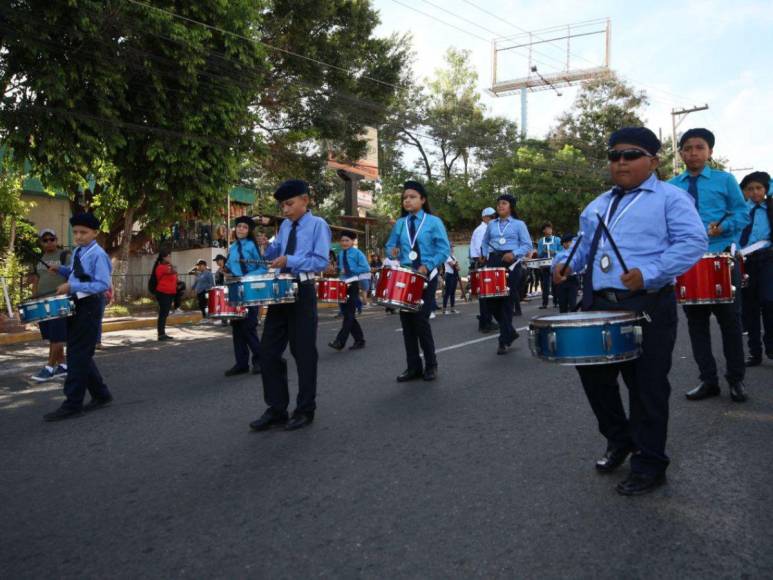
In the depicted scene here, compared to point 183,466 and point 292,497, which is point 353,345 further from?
point 292,497

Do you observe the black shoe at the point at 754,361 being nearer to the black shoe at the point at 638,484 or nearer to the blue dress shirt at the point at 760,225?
the blue dress shirt at the point at 760,225

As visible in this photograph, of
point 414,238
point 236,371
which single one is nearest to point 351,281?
point 236,371

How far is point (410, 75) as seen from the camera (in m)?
39.4

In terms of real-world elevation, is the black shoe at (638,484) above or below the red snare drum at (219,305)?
below

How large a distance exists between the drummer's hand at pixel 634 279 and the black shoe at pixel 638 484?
104cm

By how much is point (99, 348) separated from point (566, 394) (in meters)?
8.88

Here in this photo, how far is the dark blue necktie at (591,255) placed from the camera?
3789 mm

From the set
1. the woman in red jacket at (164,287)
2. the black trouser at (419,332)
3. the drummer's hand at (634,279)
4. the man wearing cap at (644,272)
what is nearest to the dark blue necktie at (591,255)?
the man wearing cap at (644,272)

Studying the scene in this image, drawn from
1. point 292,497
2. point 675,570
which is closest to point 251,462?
point 292,497

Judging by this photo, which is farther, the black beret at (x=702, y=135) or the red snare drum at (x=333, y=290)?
the red snare drum at (x=333, y=290)

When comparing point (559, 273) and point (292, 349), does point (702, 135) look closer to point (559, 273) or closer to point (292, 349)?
point (559, 273)

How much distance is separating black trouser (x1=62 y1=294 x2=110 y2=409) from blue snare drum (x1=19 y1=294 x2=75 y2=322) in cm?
9

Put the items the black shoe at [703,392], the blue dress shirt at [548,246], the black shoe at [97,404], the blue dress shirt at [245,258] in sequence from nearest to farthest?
the black shoe at [703,392]
the black shoe at [97,404]
the blue dress shirt at [245,258]
the blue dress shirt at [548,246]

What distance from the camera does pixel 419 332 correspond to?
7258mm
